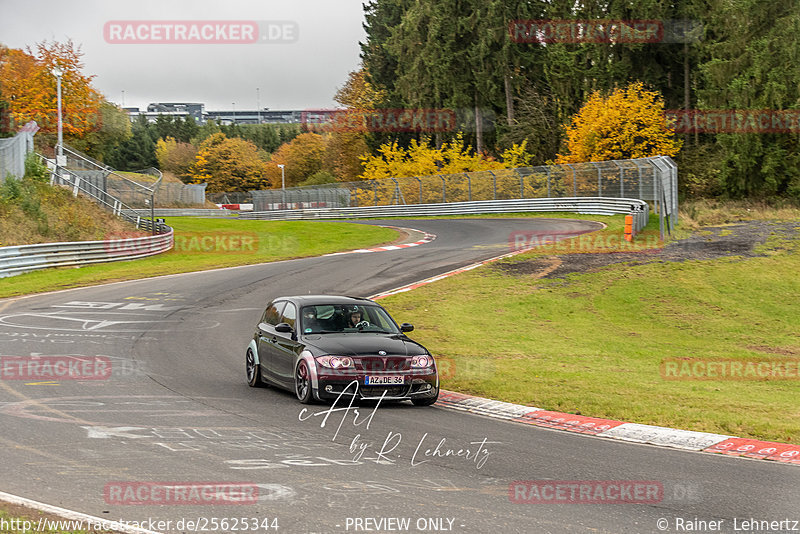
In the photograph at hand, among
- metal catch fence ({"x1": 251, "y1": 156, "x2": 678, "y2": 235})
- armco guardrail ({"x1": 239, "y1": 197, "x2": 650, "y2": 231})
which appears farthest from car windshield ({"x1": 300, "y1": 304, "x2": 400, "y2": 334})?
armco guardrail ({"x1": 239, "y1": 197, "x2": 650, "y2": 231})

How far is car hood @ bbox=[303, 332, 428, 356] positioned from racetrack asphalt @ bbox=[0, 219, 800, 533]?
0.75 metres

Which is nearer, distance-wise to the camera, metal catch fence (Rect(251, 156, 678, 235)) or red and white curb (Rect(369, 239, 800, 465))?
red and white curb (Rect(369, 239, 800, 465))

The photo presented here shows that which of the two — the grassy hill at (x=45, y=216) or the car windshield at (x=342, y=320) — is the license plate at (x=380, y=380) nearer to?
the car windshield at (x=342, y=320)

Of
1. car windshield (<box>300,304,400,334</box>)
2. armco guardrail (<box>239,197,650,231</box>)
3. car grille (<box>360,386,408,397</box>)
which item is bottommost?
car grille (<box>360,386,408,397</box>)

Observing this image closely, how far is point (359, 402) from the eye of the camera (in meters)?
11.2

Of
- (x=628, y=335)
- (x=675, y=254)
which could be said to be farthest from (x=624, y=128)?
(x=628, y=335)

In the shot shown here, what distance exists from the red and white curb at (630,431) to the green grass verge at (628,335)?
1.15 feet

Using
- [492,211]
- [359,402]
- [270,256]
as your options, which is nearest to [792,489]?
[359,402]

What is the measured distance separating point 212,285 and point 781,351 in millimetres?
16397

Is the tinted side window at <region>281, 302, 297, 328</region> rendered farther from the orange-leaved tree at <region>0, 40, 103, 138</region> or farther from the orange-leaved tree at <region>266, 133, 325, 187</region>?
the orange-leaved tree at <region>266, 133, 325, 187</region>

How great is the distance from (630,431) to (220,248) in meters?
33.1

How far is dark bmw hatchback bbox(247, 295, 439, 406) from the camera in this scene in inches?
430

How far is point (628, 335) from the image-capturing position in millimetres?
19281

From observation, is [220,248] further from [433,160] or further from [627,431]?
[433,160]
